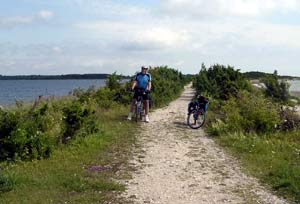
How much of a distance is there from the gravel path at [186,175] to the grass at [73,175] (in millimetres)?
384

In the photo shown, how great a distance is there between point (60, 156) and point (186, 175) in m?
2.98

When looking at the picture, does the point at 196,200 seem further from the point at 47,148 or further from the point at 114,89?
the point at 114,89

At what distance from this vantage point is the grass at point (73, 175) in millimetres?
7564

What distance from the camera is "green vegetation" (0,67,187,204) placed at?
307 inches

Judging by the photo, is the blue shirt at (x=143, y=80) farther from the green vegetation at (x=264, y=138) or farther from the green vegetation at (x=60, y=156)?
the green vegetation at (x=264, y=138)

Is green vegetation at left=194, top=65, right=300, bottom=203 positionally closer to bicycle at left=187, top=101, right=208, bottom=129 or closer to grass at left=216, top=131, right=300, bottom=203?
grass at left=216, top=131, right=300, bottom=203

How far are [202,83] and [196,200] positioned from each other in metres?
22.1

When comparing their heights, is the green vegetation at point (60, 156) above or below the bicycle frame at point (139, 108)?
below

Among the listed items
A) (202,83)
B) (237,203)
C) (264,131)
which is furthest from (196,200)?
(202,83)

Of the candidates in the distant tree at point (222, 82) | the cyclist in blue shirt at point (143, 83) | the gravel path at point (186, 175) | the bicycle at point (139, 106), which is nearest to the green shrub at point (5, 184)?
the gravel path at point (186, 175)

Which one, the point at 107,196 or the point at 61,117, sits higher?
the point at 61,117

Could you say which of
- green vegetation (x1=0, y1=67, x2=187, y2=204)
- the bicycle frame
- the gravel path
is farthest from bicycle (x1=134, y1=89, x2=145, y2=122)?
the gravel path

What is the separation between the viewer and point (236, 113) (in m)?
15.4

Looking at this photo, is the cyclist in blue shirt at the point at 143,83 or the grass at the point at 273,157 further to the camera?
the cyclist in blue shirt at the point at 143,83
